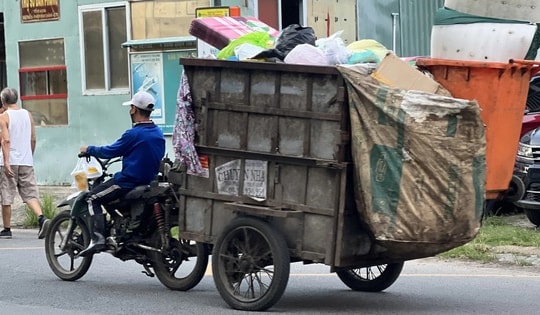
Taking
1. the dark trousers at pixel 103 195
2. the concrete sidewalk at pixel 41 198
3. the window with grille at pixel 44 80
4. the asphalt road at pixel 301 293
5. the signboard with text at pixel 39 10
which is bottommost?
the concrete sidewalk at pixel 41 198

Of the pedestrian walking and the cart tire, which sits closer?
the cart tire

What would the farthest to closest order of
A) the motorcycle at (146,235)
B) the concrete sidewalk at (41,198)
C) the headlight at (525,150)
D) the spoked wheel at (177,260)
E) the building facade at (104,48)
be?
the building facade at (104,48) → the concrete sidewalk at (41,198) → the headlight at (525,150) → the motorcycle at (146,235) → the spoked wheel at (177,260)

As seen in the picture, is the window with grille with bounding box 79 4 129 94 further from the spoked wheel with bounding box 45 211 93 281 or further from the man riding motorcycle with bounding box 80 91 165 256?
the man riding motorcycle with bounding box 80 91 165 256

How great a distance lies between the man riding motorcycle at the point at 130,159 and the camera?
9.41 meters

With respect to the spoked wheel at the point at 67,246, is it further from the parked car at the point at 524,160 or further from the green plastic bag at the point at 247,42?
the parked car at the point at 524,160

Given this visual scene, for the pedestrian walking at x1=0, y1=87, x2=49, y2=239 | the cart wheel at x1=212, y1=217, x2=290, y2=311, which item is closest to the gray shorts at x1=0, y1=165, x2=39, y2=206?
the pedestrian walking at x1=0, y1=87, x2=49, y2=239

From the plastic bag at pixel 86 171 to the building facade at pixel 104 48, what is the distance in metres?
7.92

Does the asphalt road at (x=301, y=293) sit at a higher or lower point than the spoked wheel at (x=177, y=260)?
lower

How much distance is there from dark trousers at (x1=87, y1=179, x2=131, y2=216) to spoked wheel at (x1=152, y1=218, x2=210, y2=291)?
0.53 metres

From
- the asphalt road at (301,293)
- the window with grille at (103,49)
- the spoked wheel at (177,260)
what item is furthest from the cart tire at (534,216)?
the window with grille at (103,49)

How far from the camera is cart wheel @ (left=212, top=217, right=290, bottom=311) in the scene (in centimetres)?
802

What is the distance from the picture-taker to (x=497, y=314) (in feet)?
27.1

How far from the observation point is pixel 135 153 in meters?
9.41

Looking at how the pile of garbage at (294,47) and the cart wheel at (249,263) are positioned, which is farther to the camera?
the pile of garbage at (294,47)
